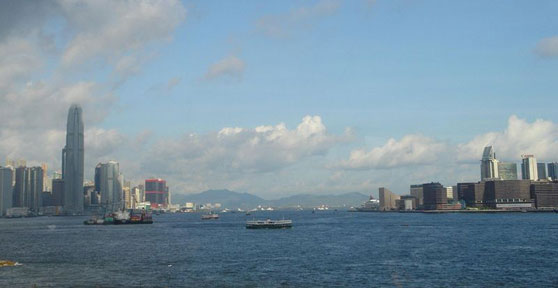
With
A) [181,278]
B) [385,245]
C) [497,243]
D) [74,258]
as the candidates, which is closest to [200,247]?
[74,258]

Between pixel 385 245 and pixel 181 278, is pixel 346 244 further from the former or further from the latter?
pixel 181 278

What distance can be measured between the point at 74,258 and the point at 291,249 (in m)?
44.6

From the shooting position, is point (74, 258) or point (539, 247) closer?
point (74, 258)

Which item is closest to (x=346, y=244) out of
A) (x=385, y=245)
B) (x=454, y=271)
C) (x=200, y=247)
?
(x=385, y=245)

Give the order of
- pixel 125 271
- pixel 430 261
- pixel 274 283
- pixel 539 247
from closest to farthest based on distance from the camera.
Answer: pixel 274 283 → pixel 125 271 → pixel 430 261 → pixel 539 247

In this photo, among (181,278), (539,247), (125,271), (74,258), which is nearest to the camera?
(181,278)

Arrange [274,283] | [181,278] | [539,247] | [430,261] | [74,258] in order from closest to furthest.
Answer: [274,283] → [181,278] → [430,261] → [74,258] → [539,247]

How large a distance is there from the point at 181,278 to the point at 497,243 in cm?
8454

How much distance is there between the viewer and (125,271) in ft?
289

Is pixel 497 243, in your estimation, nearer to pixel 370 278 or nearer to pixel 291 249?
pixel 291 249

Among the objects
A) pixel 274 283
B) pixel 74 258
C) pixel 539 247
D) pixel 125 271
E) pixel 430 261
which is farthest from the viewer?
pixel 539 247

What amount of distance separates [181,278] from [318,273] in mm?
19974

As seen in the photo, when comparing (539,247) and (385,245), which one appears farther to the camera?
(385,245)

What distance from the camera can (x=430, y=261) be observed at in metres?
96.9
